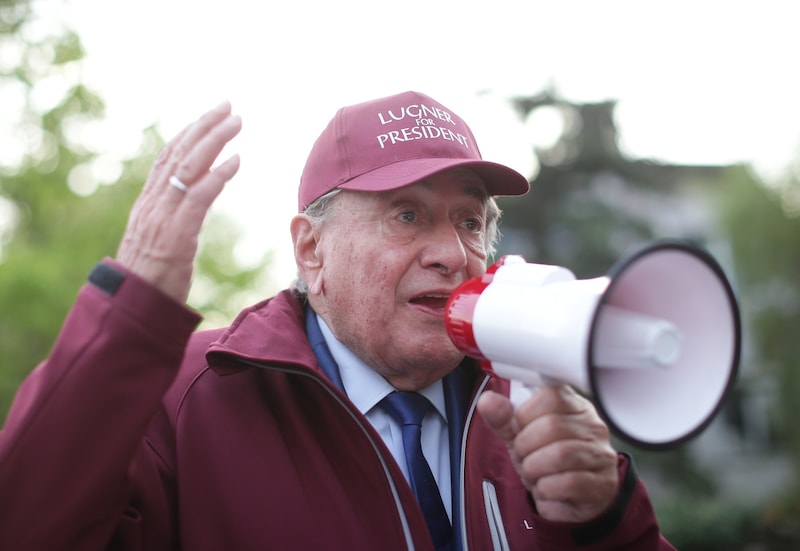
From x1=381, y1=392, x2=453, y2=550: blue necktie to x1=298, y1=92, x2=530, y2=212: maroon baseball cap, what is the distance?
0.74 meters

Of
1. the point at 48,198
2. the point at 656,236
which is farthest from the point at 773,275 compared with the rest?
the point at 48,198

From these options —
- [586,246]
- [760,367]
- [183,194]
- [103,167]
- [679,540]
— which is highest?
[103,167]

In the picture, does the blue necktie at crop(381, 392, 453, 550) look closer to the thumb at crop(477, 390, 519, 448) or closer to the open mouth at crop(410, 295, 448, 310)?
the open mouth at crop(410, 295, 448, 310)

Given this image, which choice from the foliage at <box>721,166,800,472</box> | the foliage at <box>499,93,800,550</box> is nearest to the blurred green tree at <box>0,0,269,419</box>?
the foliage at <box>499,93,800,550</box>

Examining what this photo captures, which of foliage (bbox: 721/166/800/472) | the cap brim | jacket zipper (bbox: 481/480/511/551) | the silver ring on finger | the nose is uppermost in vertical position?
the silver ring on finger

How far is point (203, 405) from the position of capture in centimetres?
212

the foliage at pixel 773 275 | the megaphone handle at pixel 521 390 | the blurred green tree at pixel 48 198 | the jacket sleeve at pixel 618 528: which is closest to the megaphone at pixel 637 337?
the megaphone handle at pixel 521 390

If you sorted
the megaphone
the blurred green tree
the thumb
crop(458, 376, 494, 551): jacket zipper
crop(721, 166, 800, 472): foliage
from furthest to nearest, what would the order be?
1. crop(721, 166, 800, 472): foliage
2. the blurred green tree
3. crop(458, 376, 494, 551): jacket zipper
4. the thumb
5. the megaphone

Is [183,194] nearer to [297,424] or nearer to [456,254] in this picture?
[297,424]

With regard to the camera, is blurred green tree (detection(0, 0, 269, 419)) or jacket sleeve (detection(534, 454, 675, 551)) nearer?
jacket sleeve (detection(534, 454, 675, 551))

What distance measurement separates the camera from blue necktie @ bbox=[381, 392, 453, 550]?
2109mm

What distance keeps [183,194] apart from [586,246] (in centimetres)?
1246

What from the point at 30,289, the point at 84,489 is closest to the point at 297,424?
the point at 84,489

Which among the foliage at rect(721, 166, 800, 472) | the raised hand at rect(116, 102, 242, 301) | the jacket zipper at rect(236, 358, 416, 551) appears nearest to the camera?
the raised hand at rect(116, 102, 242, 301)
